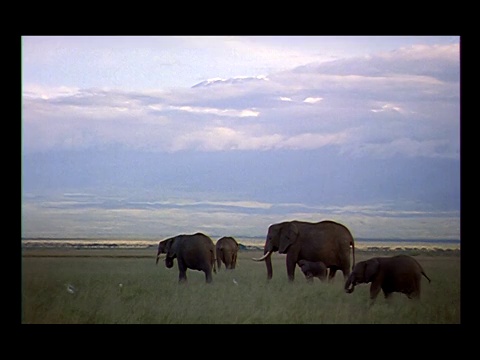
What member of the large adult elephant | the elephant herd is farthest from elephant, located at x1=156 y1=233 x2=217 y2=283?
the large adult elephant

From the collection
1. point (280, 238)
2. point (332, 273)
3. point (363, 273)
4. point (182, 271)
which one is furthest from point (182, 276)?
point (363, 273)

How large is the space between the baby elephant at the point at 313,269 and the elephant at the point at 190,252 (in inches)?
37.9

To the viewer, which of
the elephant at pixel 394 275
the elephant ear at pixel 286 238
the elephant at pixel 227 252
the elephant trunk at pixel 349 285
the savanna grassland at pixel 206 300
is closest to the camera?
the savanna grassland at pixel 206 300

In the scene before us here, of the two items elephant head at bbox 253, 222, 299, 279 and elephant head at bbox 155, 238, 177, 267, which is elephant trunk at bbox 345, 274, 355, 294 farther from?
elephant head at bbox 155, 238, 177, 267

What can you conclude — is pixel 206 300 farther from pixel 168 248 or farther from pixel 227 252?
pixel 227 252

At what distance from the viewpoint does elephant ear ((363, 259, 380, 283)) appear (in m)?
8.02

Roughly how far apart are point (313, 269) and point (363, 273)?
0.87 meters

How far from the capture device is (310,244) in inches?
352

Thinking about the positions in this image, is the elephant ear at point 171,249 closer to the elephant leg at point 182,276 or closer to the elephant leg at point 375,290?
the elephant leg at point 182,276

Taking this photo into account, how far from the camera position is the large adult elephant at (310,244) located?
8.66 metres

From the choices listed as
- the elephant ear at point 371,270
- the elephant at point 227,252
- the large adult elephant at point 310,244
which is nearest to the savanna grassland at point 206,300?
the elephant ear at point 371,270
